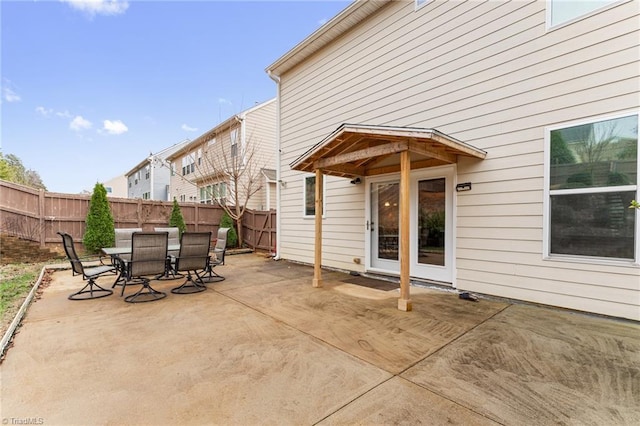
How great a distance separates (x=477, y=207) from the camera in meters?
4.70

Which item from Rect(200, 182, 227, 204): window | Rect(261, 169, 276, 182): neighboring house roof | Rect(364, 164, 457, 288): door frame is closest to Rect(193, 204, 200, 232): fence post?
Rect(200, 182, 227, 204): window

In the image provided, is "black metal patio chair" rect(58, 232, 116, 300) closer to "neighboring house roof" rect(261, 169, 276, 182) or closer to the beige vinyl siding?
"neighboring house roof" rect(261, 169, 276, 182)

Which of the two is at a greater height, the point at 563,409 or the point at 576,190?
the point at 576,190

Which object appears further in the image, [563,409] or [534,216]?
[534,216]

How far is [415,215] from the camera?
557cm

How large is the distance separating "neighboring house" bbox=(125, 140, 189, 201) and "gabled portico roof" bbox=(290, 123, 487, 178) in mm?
18737

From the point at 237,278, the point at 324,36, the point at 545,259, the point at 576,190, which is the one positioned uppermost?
the point at 324,36

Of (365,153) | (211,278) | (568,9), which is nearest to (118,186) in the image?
(211,278)

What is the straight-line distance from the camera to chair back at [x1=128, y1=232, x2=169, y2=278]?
4.42m

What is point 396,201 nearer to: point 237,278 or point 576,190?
point 576,190

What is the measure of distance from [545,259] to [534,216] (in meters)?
0.63

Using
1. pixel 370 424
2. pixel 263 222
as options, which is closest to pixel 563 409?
pixel 370 424

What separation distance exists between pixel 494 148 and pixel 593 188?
1.35 metres

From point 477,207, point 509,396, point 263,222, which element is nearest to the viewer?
point 509,396
